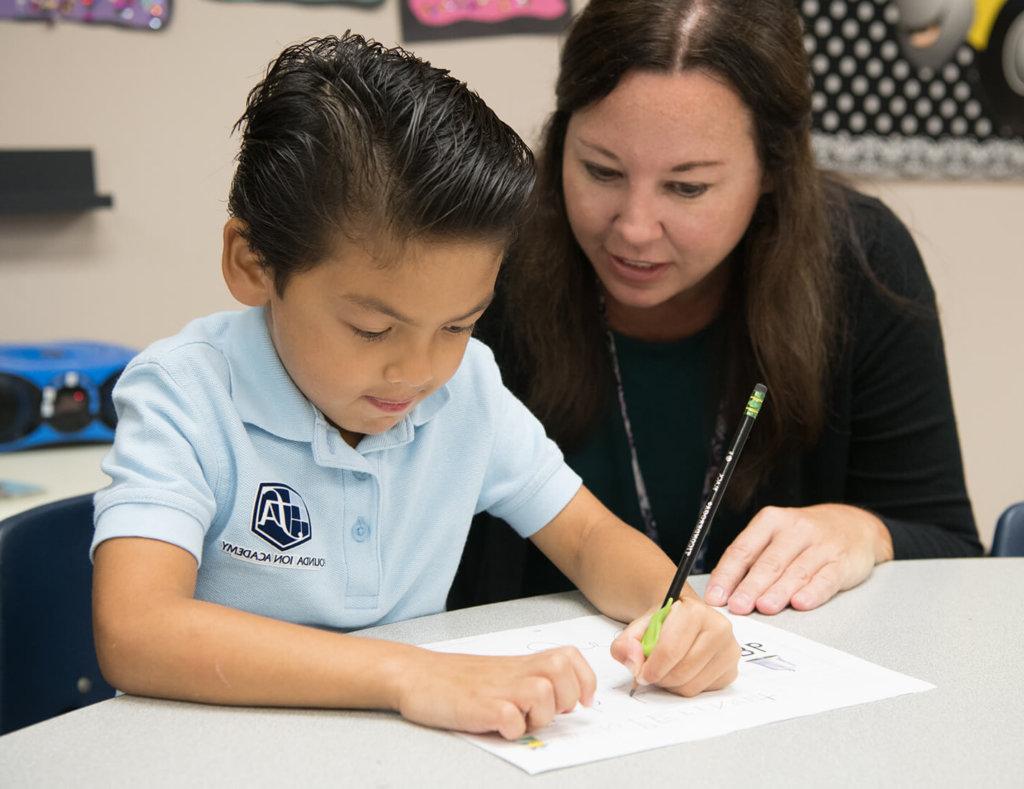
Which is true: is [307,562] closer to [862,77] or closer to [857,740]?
[857,740]

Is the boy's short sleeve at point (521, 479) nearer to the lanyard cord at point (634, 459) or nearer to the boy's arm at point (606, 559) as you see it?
the boy's arm at point (606, 559)

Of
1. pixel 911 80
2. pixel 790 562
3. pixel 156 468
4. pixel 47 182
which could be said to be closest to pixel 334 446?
pixel 156 468

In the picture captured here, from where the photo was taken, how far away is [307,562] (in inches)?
Answer: 35.8

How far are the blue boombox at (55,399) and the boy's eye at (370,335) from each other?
0.92m

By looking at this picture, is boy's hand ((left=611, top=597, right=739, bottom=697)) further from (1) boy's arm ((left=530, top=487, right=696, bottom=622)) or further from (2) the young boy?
(1) boy's arm ((left=530, top=487, right=696, bottom=622))

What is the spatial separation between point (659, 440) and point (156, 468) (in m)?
0.74

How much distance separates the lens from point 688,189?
1.20 m

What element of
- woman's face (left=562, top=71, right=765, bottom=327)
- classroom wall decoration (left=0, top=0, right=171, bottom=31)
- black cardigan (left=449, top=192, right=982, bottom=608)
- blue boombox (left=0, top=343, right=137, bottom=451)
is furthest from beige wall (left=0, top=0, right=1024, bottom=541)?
woman's face (left=562, top=71, right=765, bottom=327)

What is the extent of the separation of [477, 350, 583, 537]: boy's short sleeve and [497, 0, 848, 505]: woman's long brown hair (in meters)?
0.32

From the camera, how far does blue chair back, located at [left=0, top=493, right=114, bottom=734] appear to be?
3.06ft

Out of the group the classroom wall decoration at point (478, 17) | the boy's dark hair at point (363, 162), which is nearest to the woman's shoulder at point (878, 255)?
the boy's dark hair at point (363, 162)

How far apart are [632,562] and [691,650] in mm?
206

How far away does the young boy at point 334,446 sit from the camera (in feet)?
2.32

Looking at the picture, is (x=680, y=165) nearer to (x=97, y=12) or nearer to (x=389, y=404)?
(x=389, y=404)
